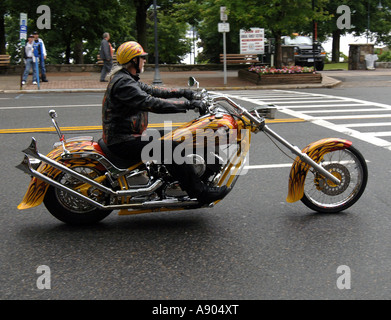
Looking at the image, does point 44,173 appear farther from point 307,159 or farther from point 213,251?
point 307,159

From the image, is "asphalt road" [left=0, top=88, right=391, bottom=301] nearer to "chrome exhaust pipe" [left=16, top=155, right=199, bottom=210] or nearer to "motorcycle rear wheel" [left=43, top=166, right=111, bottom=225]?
"motorcycle rear wheel" [left=43, top=166, right=111, bottom=225]

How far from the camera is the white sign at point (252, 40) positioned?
24109mm

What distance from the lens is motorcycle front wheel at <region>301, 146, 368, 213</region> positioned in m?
5.45

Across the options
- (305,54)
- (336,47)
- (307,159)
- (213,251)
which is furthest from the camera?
(336,47)

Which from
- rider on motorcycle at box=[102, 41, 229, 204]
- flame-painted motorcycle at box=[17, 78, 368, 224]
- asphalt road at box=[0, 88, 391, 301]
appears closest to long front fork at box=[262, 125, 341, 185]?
flame-painted motorcycle at box=[17, 78, 368, 224]

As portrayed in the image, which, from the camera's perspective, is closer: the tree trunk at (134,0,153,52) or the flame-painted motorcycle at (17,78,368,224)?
the flame-painted motorcycle at (17,78,368,224)

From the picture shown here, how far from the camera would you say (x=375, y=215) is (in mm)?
5457

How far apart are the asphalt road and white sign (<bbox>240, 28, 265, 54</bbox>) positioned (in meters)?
18.2

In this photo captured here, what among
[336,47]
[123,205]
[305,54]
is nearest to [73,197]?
[123,205]

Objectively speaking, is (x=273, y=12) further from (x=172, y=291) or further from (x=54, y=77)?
(x=172, y=291)

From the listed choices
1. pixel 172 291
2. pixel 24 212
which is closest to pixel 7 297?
pixel 172 291

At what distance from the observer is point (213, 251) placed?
4.60 m

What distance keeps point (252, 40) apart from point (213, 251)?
67.8 feet
